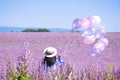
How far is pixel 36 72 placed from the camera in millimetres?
2775

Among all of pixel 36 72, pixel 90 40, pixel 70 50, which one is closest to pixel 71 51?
pixel 70 50

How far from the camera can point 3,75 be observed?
106 inches

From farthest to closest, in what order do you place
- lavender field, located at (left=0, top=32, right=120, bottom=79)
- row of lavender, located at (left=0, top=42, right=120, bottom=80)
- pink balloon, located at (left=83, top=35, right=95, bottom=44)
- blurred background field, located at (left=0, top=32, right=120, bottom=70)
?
1. blurred background field, located at (left=0, top=32, right=120, bottom=70)
2. lavender field, located at (left=0, top=32, right=120, bottom=79)
3. pink balloon, located at (left=83, top=35, right=95, bottom=44)
4. row of lavender, located at (left=0, top=42, right=120, bottom=80)

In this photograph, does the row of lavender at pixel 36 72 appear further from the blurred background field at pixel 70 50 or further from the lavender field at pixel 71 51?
the blurred background field at pixel 70 50

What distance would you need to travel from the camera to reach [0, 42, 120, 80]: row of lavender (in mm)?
2148

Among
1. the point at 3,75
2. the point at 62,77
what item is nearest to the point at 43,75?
the point at 62,77

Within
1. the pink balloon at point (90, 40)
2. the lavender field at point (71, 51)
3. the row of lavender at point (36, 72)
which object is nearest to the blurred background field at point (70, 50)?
the lavender field at point (71, 51)

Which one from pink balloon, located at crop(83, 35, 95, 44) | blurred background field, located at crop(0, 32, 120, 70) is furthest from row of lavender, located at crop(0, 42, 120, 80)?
blurred background field, located at crop(0, 32, 120, 70)

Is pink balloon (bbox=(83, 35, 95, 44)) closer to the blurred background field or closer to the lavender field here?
the lavender field

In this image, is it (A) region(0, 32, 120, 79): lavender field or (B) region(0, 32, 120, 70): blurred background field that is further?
(B) region(0, 32, 120, 70): blurred background field

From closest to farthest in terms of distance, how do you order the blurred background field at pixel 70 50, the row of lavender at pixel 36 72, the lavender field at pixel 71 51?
the row of lavender at pixel 36 72
the lavender field at pixel 71 51
the blurred background field at pixel 70 50

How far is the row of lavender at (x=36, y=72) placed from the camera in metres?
2.15

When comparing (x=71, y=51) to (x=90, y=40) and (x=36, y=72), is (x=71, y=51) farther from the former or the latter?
(x=36, y=72)

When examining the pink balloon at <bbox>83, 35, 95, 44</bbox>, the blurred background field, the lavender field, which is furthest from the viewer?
the blurred background field
